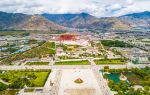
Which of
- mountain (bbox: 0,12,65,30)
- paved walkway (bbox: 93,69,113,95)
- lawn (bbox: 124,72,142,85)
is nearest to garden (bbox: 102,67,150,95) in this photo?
lawn (bbox: 124,72,142,85)

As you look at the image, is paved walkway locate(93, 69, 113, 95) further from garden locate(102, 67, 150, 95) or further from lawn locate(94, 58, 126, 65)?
lawn locate(94, 58, 126, 65)

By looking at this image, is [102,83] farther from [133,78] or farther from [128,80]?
[133,78]

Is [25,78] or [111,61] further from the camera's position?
[111,61]

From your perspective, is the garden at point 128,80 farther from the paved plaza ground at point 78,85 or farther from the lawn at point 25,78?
the lawn at point 25,78

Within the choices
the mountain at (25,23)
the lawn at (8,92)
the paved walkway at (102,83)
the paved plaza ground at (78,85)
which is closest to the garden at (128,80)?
the paved walkway at (102,83)

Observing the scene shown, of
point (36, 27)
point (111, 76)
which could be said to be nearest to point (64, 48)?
point (111, 76)

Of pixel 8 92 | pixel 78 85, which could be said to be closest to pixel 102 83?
pixel 78 85
